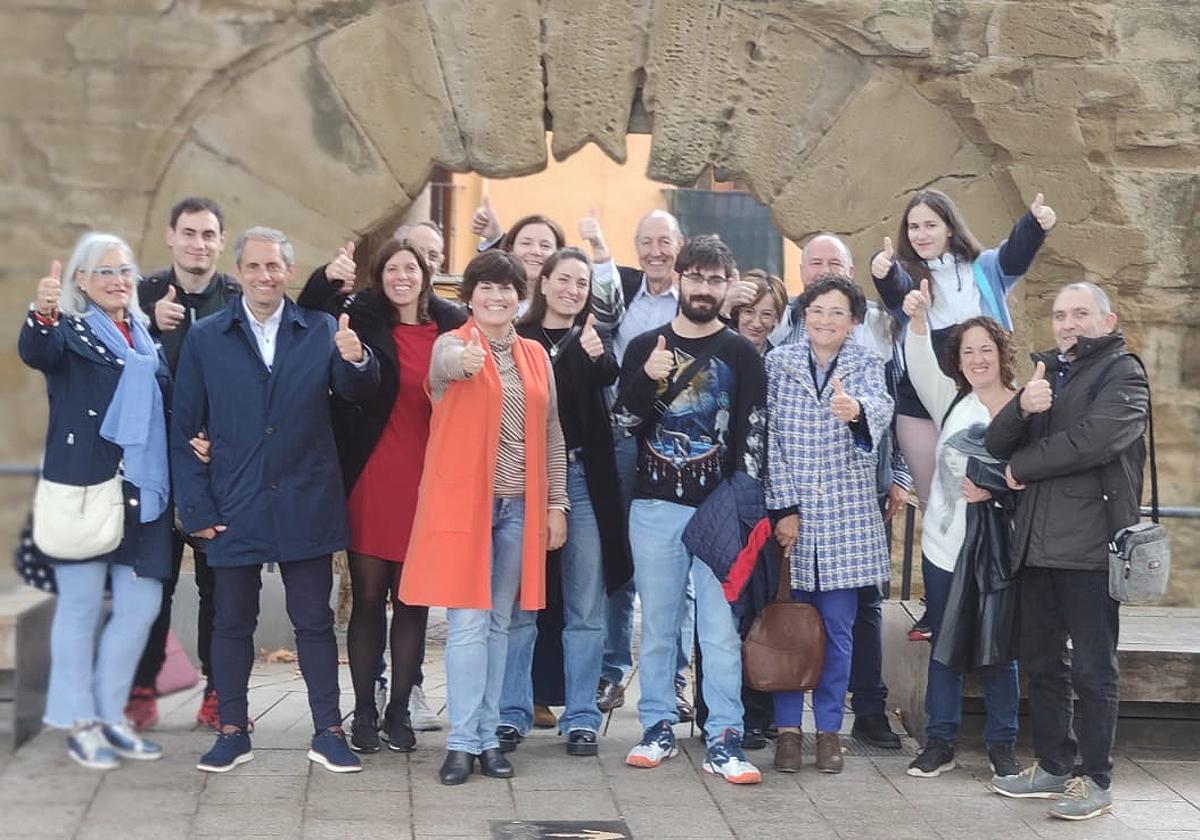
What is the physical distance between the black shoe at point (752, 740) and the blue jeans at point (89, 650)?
6.66ft

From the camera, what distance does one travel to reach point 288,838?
4430 millimetres

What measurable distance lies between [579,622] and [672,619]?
0.31 meters

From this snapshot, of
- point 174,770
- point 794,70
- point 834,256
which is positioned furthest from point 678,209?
point 174,770

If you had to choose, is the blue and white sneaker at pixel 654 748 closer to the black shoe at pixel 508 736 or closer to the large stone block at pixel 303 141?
the black shoe at pixel 508 736

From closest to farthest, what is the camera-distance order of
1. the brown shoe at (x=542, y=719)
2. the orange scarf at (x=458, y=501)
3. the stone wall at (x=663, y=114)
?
the orange scarf at (x=458, y=501)
the brown shoe at (x=542, y=719)
the stone wall at (x=663, y=114)

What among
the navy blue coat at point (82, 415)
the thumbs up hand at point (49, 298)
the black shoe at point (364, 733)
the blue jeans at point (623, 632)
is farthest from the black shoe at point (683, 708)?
the thumbs up hand at point (49, 298)

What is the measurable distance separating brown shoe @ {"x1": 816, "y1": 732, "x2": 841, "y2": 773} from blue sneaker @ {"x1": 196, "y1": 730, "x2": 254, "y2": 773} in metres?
1.79

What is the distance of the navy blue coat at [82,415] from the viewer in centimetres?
461

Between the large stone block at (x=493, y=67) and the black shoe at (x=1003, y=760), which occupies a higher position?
the large stone block at (x=493, y=67)

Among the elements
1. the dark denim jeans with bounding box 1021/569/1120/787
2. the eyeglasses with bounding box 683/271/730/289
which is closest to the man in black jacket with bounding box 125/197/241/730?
the eyeglasses with bounding box 683/271/730/289

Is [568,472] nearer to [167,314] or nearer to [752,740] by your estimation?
[752,740]

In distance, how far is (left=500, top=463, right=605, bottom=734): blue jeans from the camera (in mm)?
5379

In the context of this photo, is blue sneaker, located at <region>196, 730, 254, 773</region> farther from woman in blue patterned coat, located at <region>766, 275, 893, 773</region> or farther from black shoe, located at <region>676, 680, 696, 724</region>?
woman in blue patterned coat, located at <region>766, 275, 893, 773</region>

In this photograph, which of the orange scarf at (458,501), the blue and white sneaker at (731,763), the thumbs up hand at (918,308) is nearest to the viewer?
the orange scarf at (458,501)
